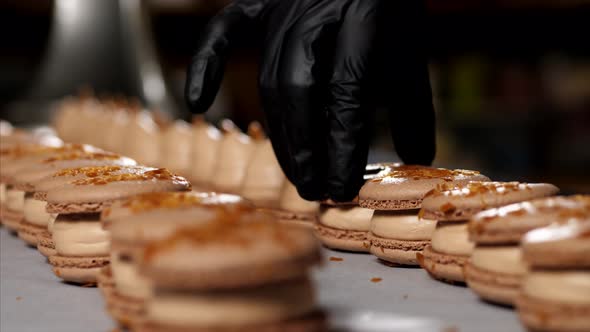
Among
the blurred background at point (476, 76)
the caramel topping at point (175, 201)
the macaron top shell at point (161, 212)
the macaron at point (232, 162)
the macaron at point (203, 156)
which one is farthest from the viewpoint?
the blurred background at point (476, 76)

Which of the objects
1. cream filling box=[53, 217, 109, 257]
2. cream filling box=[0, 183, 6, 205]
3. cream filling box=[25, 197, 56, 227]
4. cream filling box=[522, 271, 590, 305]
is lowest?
cream filling box=[0, 183, 6, 205]

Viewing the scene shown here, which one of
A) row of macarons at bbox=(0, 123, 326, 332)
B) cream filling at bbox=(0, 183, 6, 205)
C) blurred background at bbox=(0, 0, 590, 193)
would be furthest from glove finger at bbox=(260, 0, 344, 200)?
blurred background at bbox=(0, 0, 590, 193)

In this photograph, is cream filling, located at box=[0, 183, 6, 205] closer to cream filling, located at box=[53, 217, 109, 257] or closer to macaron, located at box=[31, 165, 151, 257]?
macaron, located at box=[31, 165, 151, 257]

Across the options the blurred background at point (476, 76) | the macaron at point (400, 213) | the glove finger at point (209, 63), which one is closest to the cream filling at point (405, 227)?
the macaron at point (400, 213)

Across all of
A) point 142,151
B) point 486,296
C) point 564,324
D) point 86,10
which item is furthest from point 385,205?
point 86,10

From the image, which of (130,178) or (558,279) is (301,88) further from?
(558,279)

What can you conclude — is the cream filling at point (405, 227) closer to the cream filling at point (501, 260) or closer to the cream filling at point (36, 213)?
the cream filling at point (501, 260)
